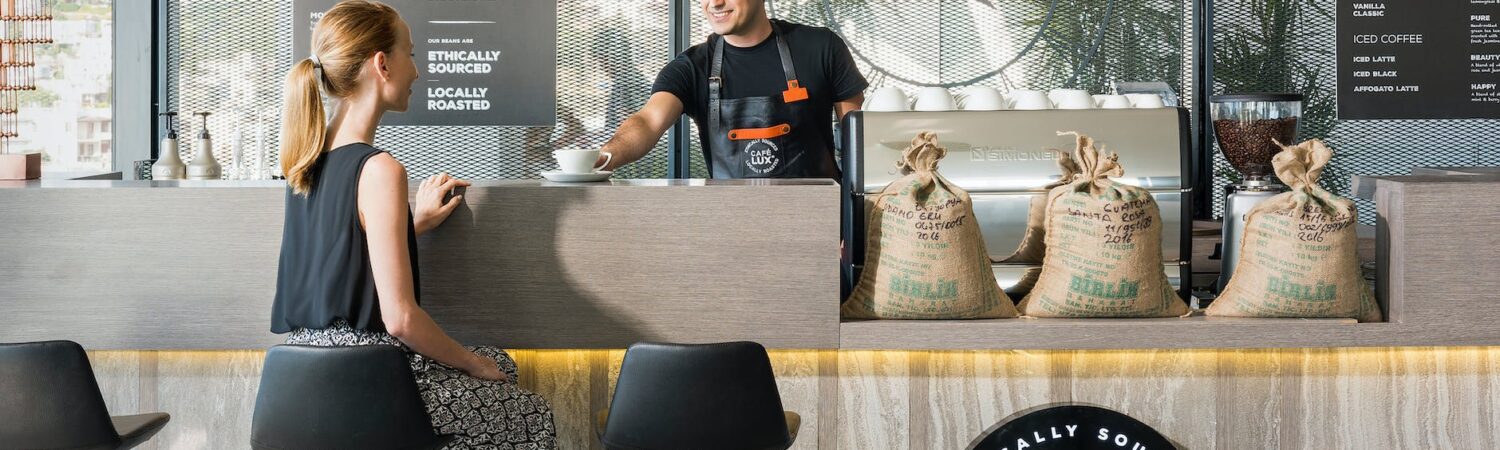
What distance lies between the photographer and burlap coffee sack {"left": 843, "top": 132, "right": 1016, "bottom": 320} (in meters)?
2.10

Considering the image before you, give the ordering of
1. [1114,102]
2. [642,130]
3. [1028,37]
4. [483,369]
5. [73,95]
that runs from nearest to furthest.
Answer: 1. [483,369]
2. [1114,102]
3. [642,130]
4. [1028,37]
5. [73,95]

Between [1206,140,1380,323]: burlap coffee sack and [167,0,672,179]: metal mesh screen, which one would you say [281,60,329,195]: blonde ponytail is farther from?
[167,0,672,179]: metal mesh screen

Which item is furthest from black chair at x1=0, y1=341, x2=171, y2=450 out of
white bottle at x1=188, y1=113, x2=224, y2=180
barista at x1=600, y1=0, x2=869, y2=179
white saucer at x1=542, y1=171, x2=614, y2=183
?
barista at x1=600, y1=0, x2=869, y2=179

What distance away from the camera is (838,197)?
2.13 metres

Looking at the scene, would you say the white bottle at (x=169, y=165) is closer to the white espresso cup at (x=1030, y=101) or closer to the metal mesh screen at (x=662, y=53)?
the metal mesh screen at (x=662, y=53)

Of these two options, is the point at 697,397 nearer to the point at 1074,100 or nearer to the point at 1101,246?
the point at 1101,246

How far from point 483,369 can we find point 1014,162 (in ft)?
3.12

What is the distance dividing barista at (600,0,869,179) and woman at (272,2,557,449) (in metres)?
1.39

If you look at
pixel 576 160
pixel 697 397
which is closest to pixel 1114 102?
pixel 576 160

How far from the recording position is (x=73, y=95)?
435 centimetres

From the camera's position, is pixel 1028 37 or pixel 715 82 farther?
pixel 1028 37

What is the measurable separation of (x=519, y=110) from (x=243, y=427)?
1.85 meters

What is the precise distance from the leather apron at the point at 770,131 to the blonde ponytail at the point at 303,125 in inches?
61.8

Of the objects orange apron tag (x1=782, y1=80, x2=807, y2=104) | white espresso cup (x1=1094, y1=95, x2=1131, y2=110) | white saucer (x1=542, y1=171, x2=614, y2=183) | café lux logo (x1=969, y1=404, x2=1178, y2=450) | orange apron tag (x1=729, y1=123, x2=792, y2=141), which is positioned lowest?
café lux logo (x1=969, y1=404, x2=1178, y2=450)
